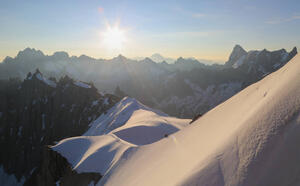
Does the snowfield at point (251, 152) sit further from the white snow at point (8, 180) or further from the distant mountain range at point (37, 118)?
the white snow at point (8, 180)

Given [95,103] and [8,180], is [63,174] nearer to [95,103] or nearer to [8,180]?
[95,103]

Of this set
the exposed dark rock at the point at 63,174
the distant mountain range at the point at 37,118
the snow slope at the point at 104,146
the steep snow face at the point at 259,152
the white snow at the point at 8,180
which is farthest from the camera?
the distant mountain range at the point at 37,118

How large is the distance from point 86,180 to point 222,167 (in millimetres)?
15881

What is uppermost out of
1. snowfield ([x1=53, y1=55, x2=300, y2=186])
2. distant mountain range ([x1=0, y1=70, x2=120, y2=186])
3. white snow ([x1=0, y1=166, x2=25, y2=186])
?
snowfield ([x1=53, y1=55, x2=300, y2=186])

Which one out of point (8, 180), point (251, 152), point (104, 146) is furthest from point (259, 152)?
point (8, 180)

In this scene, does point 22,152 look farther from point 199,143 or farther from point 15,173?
point 199,143

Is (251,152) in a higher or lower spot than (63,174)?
higher

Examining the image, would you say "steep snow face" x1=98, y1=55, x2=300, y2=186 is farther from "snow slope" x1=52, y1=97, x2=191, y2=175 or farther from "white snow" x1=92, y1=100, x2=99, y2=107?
"white snow" x1=92, y1=100, x2=99, y2=107

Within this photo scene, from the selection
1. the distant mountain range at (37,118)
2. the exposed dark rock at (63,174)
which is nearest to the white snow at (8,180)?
the distant mountain range at (37,118)

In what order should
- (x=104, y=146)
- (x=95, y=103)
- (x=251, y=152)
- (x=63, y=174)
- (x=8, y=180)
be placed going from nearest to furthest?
(x=251, y=152) → (x=104, y=146) → (x=63, y=174) → (x=95, y=103) → (x=8, y=180)

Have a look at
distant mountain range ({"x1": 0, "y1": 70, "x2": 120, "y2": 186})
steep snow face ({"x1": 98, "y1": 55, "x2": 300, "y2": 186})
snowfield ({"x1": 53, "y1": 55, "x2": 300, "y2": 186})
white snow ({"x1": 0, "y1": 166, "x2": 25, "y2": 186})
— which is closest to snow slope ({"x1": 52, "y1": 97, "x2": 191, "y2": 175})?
snowfield ({"x1": 53, "y1": 55, "x2": 300, "y2": 186})

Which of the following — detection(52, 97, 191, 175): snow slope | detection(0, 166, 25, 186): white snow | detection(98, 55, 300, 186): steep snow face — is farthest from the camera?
detection(0, 166, 25, 186): white snow

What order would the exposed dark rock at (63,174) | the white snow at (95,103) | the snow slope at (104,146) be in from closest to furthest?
the exposed dark rock at (63,174) < the snow slope at (104,146) < the white snow at (95,103)

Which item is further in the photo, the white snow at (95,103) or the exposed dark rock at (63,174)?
the white snow at (95,103)
